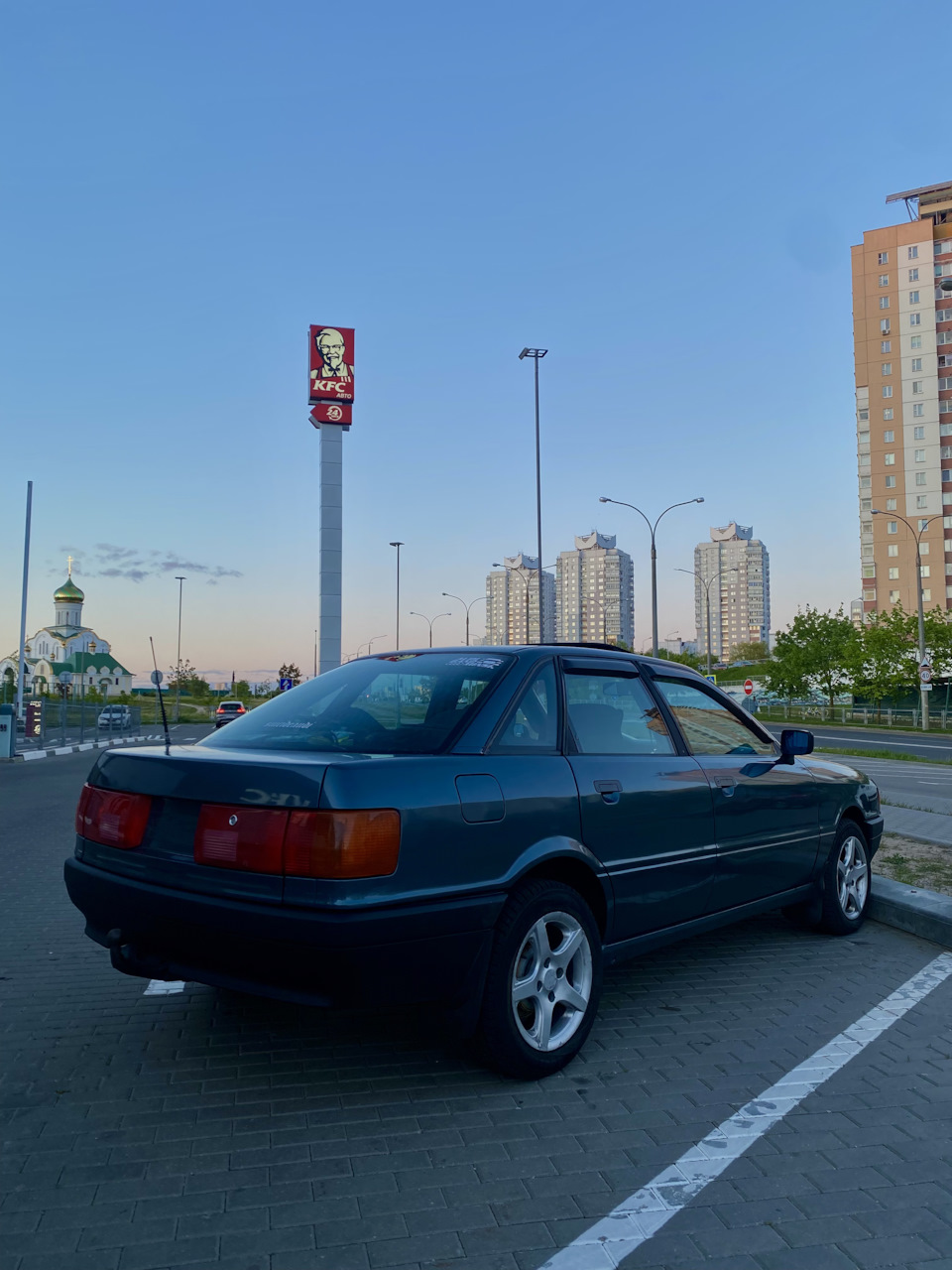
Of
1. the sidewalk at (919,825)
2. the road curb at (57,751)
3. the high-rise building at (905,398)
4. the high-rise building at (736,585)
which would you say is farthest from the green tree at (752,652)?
the sidewalk at (919,825)

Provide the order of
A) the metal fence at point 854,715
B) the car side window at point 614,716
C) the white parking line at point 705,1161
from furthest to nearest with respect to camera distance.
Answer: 1. the metal fence at point 854,715
2. the car side window at point 614,716
3. the white parking line at point 705,1161

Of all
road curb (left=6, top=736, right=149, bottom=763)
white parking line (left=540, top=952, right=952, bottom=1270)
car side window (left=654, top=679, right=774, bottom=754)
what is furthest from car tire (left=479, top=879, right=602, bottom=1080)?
road curb (left=6, top=736, right=149, bottom=763)

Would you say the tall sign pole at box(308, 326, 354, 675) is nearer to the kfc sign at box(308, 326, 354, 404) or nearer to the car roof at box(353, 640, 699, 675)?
the kfc sign at box(308, 326, 354, 404)

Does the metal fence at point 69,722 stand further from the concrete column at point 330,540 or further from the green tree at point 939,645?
the green tree at point 939,645

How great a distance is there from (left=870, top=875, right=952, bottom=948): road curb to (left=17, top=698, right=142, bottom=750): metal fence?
954 inches

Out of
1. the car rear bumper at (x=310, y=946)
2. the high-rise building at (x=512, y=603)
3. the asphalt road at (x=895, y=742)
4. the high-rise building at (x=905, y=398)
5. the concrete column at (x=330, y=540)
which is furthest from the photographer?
the high-rise building at (x=512, y=603)

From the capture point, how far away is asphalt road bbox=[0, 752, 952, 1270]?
248 cm

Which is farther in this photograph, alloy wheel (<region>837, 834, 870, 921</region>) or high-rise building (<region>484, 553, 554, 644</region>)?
high-rise building (<region>484, 553, 554, 644</region>)

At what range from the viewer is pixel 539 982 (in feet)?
11.7

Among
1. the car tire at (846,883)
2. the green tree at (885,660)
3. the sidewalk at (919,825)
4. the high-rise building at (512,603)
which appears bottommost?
the sidewalk at (919,825)

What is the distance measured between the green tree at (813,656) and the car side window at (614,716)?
53557 mm

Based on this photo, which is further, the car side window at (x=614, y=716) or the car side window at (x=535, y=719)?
the car side window at (x=614, y=716)

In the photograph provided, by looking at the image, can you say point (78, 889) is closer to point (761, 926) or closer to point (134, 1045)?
point (134, 1045)

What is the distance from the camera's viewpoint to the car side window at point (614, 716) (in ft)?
13.4
